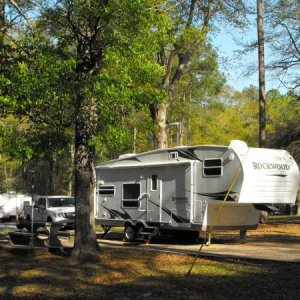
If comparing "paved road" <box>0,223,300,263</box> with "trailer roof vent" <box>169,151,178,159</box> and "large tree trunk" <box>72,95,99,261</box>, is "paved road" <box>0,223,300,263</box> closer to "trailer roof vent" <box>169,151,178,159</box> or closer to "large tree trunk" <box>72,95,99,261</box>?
"trailer roof vent" <box>169,151,178,159</box>

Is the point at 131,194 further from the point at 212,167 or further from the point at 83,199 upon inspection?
the point at 83,199

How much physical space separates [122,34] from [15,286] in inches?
226

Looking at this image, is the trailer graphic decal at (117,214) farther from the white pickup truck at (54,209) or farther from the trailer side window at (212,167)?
the white pickup truck at (54,209)

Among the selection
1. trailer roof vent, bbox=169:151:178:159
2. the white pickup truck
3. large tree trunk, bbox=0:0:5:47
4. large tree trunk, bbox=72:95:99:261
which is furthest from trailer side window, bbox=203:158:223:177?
the white pickup truck

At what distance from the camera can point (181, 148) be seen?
16.5 metres

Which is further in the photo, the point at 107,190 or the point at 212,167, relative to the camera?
the point at 107,190

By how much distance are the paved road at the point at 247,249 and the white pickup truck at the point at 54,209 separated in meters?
7.42

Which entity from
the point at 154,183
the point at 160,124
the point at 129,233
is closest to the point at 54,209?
the point at 160,124

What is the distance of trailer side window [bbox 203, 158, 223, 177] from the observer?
15231mm

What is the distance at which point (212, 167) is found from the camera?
1543 centimetres

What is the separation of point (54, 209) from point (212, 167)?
11.5 meters

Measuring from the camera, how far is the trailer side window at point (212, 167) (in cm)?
1523

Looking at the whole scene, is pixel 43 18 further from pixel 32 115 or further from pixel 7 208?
pixel 7 208

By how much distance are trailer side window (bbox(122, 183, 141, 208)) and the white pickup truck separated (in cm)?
640
